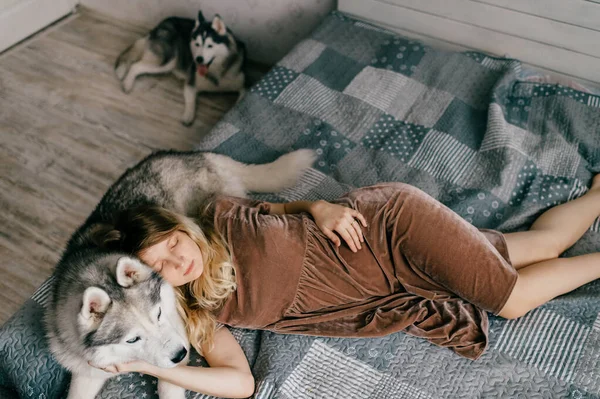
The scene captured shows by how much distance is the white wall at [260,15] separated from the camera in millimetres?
2701

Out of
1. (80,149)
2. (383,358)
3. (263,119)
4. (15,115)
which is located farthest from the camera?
(15,115)

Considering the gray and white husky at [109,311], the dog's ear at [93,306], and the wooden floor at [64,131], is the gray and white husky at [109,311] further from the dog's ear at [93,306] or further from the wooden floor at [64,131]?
the wooden floor at [64,131]

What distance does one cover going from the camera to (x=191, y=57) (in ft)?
9.49

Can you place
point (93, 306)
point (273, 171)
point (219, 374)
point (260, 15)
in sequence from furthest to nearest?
point (260, 15)
point (273, 171)
point (219, 374)
point (93, 306)

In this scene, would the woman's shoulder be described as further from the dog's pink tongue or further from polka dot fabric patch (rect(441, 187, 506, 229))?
Answer: the dog's pink tongue

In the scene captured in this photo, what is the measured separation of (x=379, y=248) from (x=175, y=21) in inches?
88.0

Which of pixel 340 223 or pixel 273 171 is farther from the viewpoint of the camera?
pixel 273 171

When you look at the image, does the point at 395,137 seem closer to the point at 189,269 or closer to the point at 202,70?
the point at 189,269

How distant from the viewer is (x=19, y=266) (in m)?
2.11

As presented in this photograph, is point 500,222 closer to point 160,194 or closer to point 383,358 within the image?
point 383,358

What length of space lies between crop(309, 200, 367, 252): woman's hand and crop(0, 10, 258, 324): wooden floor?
136 cm

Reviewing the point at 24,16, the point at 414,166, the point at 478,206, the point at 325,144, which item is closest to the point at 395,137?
the point at 414,166

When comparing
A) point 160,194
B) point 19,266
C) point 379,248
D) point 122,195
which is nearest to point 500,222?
point 379,248

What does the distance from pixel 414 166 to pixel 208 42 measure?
1.47 meters
